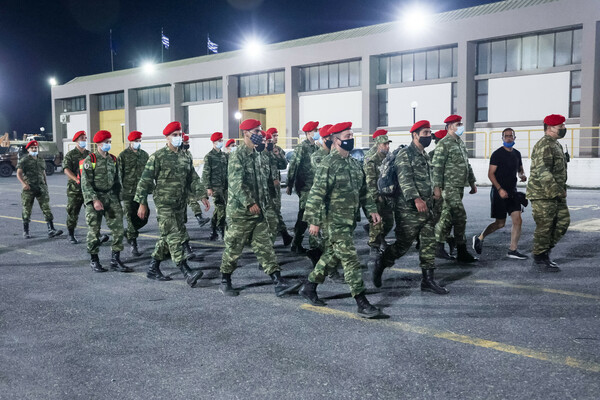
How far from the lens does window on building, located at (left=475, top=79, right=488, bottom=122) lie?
97.1 ft

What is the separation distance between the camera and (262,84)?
3931cm

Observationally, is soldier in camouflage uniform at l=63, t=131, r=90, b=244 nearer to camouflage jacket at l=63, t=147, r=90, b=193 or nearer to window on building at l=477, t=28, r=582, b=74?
camouflage jacket at l=63, t=147, r=90, b=193

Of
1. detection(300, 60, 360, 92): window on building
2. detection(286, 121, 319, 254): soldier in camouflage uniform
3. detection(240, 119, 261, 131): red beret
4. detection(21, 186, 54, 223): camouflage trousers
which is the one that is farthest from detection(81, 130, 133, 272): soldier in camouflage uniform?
detection(300, 60, 360, 92): window on building

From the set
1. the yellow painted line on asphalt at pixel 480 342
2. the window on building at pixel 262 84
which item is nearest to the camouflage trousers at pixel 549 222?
the yellow painted line on asphalt at pixel 480 342

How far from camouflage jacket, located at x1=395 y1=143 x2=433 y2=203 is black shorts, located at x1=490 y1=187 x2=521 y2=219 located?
194cm

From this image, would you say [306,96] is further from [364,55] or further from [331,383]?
[331,383]

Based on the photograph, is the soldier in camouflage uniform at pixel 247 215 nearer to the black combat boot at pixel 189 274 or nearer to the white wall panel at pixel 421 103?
the black combat boot at pixel 189 274

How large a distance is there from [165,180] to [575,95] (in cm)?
2500

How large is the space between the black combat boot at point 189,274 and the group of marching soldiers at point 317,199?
1cm

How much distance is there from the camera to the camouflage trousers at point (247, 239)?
5.97 m

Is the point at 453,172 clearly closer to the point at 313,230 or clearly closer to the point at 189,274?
the point at 313,230

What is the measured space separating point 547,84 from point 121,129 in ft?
111

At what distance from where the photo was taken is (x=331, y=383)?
368 centimetres

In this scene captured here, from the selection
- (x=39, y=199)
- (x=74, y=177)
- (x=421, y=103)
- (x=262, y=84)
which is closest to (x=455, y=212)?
(x=74, y=177)
